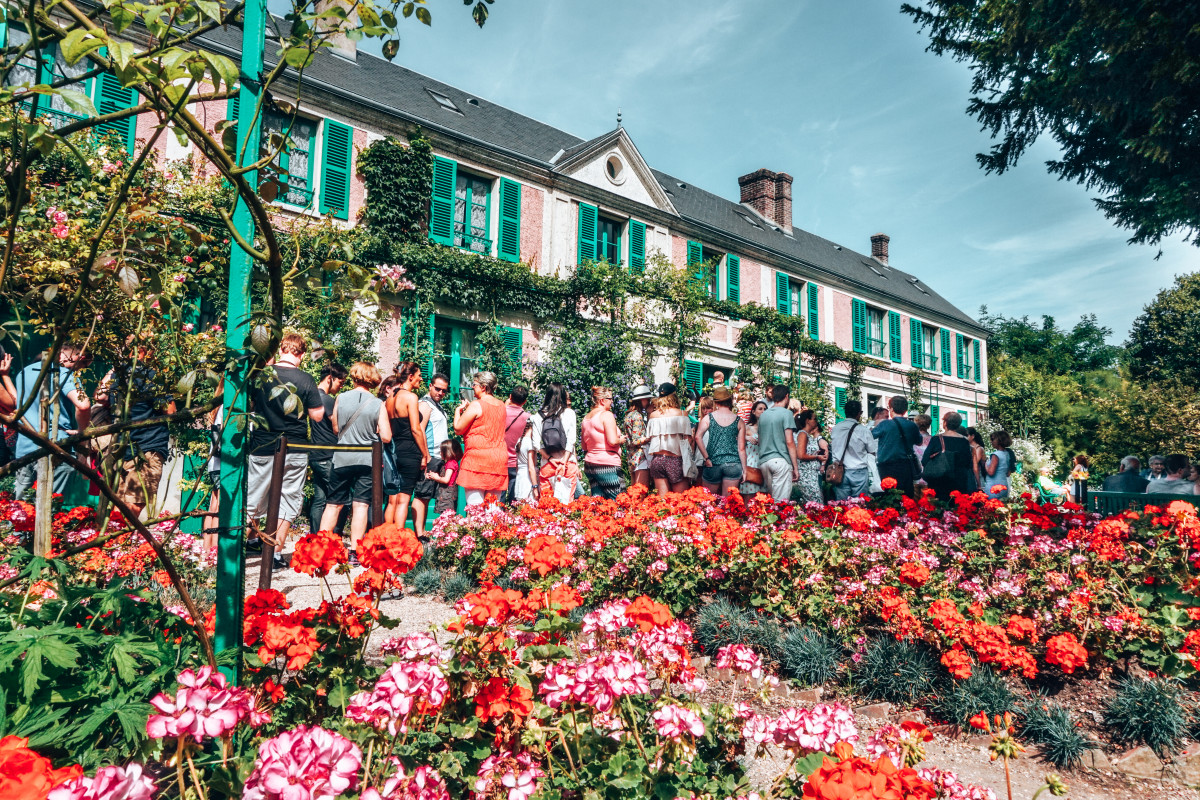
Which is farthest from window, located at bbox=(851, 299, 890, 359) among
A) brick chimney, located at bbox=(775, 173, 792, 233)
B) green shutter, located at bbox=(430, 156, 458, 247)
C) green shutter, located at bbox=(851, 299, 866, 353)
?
green shutter, located at bbox=(430, 156, 458, 247)

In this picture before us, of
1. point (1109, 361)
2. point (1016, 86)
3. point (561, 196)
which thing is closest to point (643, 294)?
point (561, 196)

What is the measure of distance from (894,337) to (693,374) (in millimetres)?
11794

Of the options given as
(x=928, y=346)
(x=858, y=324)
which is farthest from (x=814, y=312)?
(x=928, y=346)

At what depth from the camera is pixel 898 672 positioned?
3361 millimetres

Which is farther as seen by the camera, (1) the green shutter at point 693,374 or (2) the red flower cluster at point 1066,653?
(1) the green shutter at point 693,374

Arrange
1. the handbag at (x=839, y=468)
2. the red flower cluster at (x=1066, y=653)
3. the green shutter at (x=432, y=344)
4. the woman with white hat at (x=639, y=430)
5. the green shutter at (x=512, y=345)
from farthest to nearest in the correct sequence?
the green shutter at (x=512, y=345) < the green shutter at (x=432, y=344) < the handbag at (x=839, y=468) < the woman with white hat at (x=639, y=430) < the red flower cluster at (x=1066, y=653)

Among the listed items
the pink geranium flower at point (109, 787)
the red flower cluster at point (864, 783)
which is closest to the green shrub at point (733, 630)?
the red flower cluster at point (864, 783)

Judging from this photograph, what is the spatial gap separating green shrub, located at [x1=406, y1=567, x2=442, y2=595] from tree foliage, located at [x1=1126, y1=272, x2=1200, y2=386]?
34.3 metres

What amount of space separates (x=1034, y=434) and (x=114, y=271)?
32.3 m

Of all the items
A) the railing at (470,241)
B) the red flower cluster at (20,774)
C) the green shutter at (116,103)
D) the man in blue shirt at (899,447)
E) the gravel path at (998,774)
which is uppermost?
the green shutter at (116,103)

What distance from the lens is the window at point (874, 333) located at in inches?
889

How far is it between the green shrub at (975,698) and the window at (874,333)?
20.6m

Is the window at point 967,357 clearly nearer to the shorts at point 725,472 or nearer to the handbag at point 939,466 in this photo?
the handbag at point 939,466

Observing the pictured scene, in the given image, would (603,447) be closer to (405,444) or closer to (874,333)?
(405,444)
